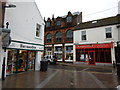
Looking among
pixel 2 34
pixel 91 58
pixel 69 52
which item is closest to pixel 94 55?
pixel 91 58

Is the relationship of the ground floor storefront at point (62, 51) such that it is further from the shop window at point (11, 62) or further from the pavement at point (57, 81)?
the shop window at point (11, 62)

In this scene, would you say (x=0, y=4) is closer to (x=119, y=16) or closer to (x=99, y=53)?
(x=99, y=53)

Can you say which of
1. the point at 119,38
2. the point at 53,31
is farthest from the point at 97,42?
the point at 53,31

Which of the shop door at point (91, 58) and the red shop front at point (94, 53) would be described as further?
the shop door at point (91, 58)

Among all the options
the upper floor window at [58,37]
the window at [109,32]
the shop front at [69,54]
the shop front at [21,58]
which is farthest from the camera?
the upper floor window at [58,37]

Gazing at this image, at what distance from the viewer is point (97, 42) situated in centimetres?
1712

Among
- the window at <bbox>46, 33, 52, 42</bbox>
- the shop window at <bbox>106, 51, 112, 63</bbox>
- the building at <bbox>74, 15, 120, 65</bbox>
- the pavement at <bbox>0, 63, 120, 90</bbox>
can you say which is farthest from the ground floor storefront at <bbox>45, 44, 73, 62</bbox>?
the pavement at <bbox>0, 63, 120, 90</bbox>

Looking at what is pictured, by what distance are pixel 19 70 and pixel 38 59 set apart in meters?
2.59

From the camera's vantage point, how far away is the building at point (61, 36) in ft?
71.5

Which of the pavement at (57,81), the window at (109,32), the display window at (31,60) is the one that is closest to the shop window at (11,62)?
the pavement at (57,81)

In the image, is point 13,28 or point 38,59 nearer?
point 13,28

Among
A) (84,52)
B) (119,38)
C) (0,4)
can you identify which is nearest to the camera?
(0,4)

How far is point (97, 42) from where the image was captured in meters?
17.1

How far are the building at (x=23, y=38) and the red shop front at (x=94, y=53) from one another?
391 inches
